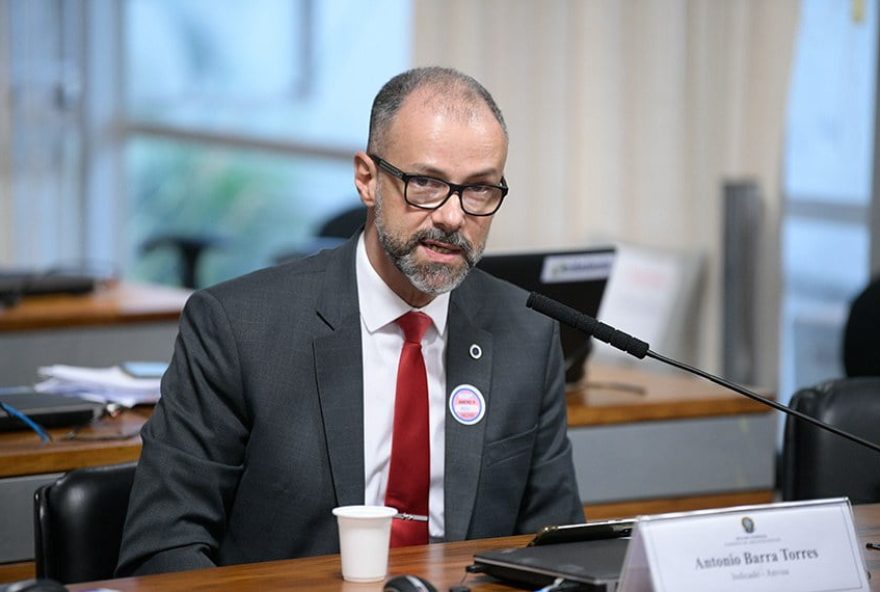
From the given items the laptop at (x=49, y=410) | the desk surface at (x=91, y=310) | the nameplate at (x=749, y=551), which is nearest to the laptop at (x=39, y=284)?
the desk surface at (x=91, y=310)

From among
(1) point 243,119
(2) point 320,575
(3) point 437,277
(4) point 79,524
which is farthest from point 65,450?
(1) point 243,119

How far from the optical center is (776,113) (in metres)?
3.99

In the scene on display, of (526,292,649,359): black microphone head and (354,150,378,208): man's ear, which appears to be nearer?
(526,292,649,359): black microphone head

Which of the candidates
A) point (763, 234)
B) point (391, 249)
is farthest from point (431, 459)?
point (763, 234)

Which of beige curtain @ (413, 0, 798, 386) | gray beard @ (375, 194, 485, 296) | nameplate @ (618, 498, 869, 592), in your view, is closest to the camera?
nameplate @ (618, 498, 869, 592)

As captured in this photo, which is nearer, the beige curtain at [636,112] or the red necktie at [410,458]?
the red necktie at [410,458]

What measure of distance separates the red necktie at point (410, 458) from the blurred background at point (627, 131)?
Answer: 2.21 meters

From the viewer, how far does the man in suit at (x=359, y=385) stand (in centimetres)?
195

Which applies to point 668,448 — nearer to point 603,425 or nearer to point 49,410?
point 603,425

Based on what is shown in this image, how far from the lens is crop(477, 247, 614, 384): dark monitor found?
278cm

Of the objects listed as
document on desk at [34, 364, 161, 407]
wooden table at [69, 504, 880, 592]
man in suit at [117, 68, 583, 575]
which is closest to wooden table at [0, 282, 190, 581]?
document on desk at [34, 364, 161, 407]

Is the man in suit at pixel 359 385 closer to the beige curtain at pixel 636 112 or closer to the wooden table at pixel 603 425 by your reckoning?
the wooden table at pixel 603 425

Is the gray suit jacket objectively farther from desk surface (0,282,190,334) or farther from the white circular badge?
desk surface (0,282,190,334)

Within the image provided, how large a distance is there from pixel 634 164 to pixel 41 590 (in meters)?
3.26
